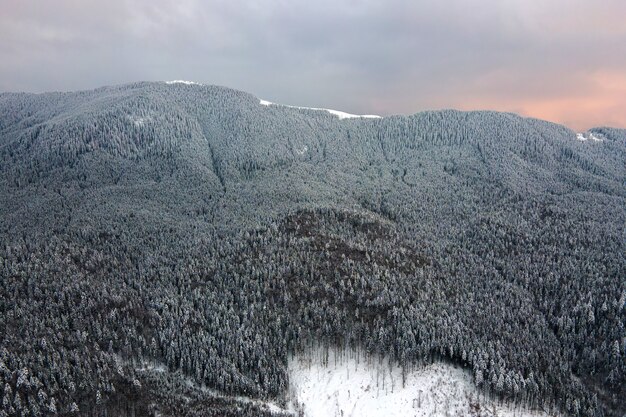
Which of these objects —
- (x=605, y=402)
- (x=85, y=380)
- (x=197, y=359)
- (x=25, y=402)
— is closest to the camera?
(x=25, y=402)

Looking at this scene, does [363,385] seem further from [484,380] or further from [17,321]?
[17,321]

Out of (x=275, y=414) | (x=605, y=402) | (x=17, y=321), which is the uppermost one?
(x=17, y=321)

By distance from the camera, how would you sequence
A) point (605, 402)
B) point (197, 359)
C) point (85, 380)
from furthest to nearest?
point (197, 359), point (605, 402), point (85, 380)

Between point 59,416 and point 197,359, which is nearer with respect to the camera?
point 59,416

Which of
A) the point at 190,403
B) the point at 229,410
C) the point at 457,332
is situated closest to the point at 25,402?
the point at 190,403

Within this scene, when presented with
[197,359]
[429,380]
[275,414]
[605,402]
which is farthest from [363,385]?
[605,402]

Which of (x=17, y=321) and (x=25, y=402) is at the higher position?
(x=17, y=321)
